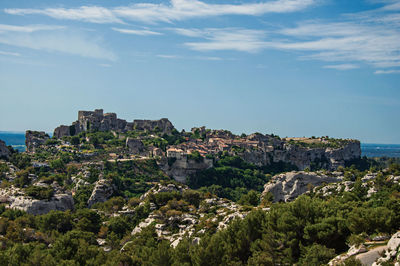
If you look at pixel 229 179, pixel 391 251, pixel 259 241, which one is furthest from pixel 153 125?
pixel 391 251

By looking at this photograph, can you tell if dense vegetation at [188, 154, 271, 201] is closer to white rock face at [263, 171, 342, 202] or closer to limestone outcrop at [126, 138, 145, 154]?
limestone outcrop at [126, 138, 145, 154]

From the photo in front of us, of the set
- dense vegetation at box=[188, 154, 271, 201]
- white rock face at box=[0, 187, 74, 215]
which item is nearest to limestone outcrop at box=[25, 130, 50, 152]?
dense vegetation at box=[188, 154, 271, 201]

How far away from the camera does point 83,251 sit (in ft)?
131

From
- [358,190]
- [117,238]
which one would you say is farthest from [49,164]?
[358,190]

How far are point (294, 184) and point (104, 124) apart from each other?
74113 mm

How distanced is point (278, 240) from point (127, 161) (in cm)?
6477

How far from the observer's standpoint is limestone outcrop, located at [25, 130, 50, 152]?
109m

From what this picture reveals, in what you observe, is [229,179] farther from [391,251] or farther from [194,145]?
[391,251]

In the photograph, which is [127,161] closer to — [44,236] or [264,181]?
[264,181]

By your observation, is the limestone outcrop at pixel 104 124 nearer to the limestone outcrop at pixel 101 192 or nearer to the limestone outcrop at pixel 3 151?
the limestone outcrop at pixel 3 151

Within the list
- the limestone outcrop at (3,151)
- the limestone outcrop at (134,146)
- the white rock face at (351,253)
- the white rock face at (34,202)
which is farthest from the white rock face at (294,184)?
the limestone outcrop at (3,151)

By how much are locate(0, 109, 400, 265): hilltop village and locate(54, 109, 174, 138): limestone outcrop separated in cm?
36

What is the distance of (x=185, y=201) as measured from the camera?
6162cm

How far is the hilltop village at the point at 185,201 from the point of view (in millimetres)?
34625
